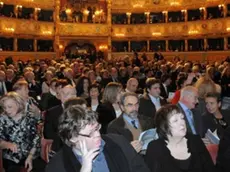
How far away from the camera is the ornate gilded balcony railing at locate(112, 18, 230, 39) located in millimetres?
33844

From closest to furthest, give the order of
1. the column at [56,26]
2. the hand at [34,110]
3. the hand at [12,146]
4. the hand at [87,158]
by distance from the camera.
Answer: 1. the hand at [87,158]
2. the hand at [12,146]
3. the hand at [34,110]
4. the column at [56,26]

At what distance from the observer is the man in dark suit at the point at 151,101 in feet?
26.3

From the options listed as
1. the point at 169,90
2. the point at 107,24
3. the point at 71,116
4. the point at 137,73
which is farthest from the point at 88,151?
the point at 107,24

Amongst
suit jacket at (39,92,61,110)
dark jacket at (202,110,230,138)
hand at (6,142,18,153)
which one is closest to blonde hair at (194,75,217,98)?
dark jacket at (202,110,230,138)

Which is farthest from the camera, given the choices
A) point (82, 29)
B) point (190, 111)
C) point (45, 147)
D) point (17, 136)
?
point (82, 29)

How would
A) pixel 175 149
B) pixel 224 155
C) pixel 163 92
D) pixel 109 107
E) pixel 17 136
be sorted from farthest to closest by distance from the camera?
pixel 163 92, pixel 109 107, pixel 17 136, pixel 224 155, pixel 175 149

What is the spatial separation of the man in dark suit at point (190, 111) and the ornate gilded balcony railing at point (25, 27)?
27674mm

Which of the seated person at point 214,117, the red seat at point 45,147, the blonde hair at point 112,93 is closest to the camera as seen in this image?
the red seat at point 45,147

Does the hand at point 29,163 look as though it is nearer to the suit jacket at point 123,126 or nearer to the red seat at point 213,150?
the suit jacket at point 123,126

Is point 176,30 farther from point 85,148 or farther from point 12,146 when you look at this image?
point 85,148

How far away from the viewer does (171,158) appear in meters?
4.17

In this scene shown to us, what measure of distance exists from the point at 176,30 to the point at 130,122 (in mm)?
32399

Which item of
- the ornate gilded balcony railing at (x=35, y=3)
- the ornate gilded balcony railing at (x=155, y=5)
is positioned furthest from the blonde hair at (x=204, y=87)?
the ornate gilded balcony railing at (x=155, y=5)

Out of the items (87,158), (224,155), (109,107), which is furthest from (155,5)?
→ (87,158)
